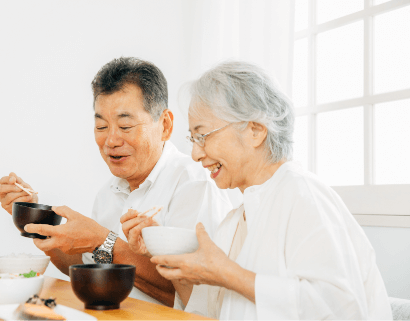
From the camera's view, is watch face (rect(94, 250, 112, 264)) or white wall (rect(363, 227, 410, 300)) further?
white wall (rect(363, 227, 410, 300))

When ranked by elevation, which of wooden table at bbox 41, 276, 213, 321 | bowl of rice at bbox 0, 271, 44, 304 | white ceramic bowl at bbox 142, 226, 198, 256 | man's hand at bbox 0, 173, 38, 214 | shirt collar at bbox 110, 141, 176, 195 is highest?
shirt collar at bbox 110, 141, 176, 195

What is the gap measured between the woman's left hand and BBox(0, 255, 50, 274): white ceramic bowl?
1.47ft

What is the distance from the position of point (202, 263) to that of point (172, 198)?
0.67 meters

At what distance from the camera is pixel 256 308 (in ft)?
3.37

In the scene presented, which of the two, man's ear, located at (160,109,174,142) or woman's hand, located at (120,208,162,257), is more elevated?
man's ear, located at (160,109,174,142)

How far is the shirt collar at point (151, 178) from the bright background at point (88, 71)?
0.73 metres

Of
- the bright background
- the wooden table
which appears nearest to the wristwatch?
the wooden table

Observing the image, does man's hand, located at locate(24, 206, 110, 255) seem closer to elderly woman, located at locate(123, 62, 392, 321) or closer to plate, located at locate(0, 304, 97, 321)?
elderly woman, located at locate(123, 62, 392, 321)

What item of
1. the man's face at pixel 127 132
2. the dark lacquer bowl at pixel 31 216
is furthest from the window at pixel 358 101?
the dark lacquer bowl at pixel 31 216

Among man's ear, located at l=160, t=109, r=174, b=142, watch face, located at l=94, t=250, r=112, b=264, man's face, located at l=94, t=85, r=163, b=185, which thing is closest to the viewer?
watch face, located at l=94, t=250, r=112, b=264

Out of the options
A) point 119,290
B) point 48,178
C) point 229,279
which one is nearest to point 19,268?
point 119,290

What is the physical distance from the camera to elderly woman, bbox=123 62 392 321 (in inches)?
39.3

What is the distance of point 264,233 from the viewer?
A: 116 centimetres

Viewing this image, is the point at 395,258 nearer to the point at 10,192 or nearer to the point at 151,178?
the point at 151,178
